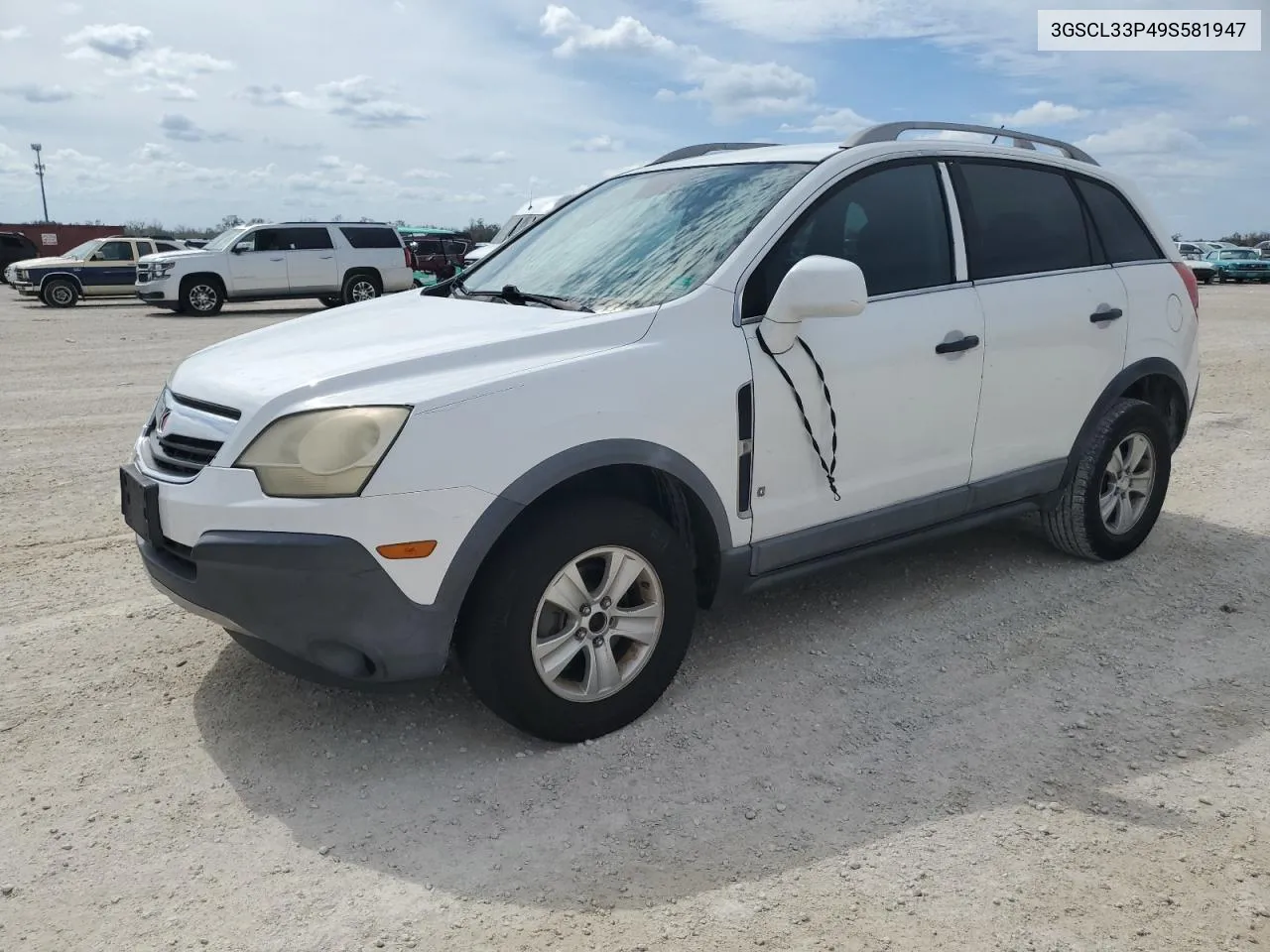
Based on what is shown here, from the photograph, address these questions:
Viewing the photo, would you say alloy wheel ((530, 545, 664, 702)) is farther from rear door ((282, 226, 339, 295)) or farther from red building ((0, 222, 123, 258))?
red building ((0, 222, 123, 258))

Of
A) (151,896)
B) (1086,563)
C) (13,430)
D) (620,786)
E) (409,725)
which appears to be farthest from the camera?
(13,430)

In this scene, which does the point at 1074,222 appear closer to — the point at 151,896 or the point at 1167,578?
the point at 1167,578

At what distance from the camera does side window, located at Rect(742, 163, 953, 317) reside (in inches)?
138

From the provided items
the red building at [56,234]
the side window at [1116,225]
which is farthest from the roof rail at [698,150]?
the red building at [56,234]

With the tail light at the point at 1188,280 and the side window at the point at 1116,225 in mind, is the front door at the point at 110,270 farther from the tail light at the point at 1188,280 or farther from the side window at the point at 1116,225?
the tail light at the point at 1188,280

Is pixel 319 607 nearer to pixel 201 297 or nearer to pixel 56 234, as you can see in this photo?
pixel 201 297

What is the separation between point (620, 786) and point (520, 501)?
89 centimetres

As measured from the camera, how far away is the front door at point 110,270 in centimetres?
2411

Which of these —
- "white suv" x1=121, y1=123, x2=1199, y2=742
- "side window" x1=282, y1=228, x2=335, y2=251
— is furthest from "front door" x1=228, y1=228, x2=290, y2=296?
"white suv" x1=121, y1=123, x2=1199, y2=742

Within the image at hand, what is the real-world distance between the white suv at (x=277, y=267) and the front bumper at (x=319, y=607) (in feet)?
62.9

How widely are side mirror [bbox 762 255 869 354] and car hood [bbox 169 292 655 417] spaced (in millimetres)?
443

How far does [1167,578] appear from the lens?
4715 mm

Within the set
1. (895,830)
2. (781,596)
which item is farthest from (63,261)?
(895,830)

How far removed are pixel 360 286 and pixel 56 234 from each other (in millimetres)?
28202
